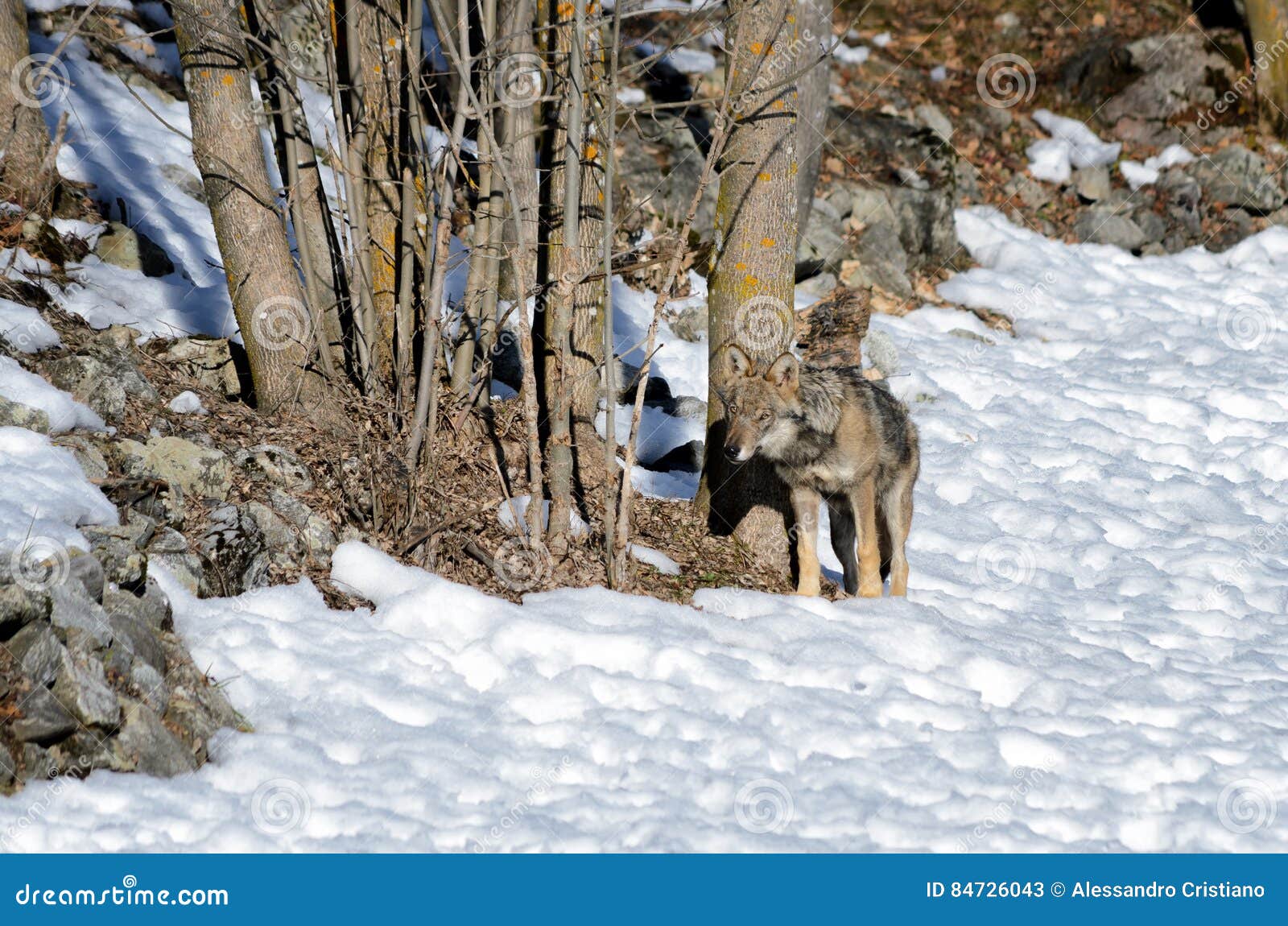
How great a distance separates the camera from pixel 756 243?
747cm

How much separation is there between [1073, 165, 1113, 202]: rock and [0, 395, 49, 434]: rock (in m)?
15.1

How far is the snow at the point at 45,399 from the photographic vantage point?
20.0 feet

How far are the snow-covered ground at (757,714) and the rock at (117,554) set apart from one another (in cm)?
16

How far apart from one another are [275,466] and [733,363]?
116 inches

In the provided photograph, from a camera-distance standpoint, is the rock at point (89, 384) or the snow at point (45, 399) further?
the rock at point (89, 384)

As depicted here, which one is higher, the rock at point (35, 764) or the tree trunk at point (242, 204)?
the tree trunk at point (242, 204)

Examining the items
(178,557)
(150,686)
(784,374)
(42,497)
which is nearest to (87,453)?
(42,497)

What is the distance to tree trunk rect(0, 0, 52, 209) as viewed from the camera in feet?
28.8

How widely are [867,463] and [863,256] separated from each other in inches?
286

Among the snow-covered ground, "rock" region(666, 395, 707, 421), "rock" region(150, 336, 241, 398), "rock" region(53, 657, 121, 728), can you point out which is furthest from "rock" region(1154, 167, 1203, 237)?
"rock" region(53, 657, 121, 728)

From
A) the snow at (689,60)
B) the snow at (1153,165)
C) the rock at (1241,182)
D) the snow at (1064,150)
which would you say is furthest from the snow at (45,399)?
the rock at (1241,182)

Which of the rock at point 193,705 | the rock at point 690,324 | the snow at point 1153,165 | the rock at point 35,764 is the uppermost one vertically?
the snow at point 1153,165

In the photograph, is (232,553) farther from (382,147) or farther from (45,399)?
(382,147)

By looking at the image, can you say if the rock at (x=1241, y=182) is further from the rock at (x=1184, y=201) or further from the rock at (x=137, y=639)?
the rock at (x=137, y=639)
